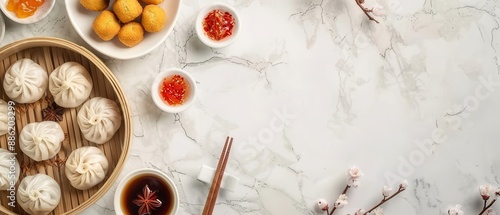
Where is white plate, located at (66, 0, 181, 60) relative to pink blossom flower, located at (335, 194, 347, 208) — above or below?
above

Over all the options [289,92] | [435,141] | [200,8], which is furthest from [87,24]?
[435,141]

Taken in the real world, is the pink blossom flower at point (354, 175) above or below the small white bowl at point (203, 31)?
below

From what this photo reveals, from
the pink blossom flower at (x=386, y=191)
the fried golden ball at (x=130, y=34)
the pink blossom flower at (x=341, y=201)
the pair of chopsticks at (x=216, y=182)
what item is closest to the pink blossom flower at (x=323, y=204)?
the pink blossom flower at (x=341, y=201)

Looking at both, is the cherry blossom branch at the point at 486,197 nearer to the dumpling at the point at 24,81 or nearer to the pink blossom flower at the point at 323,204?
the pink blossom flower at the point at 323,204

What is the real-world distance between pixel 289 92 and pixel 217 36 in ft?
1.42

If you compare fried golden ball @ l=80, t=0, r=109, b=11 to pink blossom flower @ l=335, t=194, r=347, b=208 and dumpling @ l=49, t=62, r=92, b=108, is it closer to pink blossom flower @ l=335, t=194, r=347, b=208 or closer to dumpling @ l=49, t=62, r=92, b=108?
dumpling @ l=49, t=62, r=92, b=108

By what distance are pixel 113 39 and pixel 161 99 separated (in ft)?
1.11

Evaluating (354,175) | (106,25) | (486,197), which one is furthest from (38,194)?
(486,197)

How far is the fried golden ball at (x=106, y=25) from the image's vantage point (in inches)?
98.0

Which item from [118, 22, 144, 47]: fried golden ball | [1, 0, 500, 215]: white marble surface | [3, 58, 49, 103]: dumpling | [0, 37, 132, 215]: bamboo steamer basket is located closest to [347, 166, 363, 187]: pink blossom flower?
[1, 0, 500, 215]: white marble surface

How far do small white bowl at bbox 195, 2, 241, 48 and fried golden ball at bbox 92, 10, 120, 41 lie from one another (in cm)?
37

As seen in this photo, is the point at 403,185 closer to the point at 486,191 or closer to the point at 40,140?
the point at 486,191

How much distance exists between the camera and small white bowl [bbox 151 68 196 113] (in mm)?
2611

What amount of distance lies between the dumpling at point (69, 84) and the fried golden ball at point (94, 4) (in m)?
0.25
